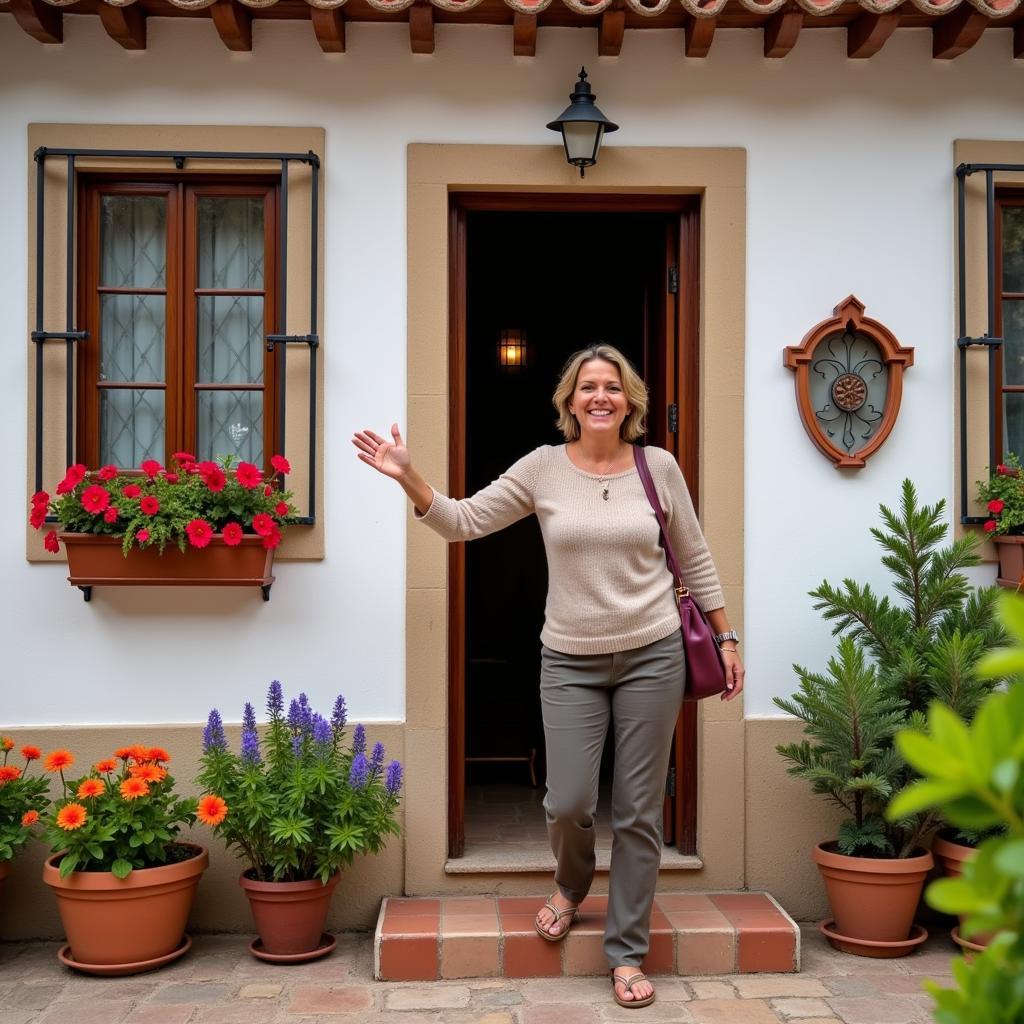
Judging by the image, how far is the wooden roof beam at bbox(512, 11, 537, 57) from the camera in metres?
4.54

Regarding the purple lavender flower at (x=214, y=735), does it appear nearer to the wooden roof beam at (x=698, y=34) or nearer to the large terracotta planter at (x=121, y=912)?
the large terracotta planter at (x=121, y=912)

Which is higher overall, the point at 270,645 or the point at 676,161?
the point at 676,161

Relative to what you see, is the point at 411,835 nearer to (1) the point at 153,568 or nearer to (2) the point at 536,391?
(1) the point at 153,568

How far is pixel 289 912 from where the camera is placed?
440 cm

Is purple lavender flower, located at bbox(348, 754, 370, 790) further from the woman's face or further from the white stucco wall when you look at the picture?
the woman's face

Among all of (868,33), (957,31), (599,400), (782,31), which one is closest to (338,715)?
(599,400)

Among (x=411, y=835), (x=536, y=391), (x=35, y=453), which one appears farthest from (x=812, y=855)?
(x=536, y=391)

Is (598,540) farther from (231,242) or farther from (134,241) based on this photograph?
(134,241)

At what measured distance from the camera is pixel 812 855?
4.81m

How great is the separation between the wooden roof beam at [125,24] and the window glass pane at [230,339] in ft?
3.26

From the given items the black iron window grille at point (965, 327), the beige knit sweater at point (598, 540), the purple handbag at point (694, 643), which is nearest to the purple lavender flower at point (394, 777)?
the beige knit sweater at point (598, 540)

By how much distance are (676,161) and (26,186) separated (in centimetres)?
258

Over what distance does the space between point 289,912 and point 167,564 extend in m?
1.36

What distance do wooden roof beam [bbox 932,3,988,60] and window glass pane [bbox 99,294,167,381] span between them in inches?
130
